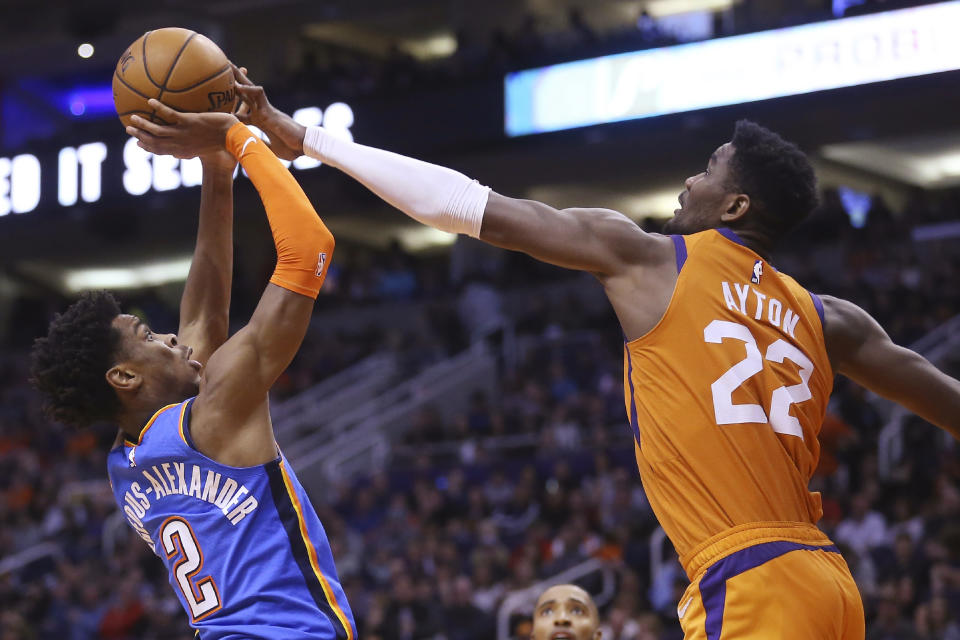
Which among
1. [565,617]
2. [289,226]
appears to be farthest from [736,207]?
[565,617]

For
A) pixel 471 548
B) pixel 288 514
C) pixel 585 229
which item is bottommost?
pixel 471 548

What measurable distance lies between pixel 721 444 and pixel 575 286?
1597 cm

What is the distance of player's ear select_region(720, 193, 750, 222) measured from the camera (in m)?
3.35

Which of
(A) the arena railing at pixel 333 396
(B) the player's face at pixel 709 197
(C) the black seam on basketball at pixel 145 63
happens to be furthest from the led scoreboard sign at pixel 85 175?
(B) the player's face at pixel 709 197

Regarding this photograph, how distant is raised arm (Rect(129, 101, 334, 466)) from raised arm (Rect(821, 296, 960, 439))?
150cm

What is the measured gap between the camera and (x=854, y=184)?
21.0 m

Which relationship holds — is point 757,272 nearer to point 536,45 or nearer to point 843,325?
point 843,325

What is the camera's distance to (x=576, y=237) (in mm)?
3160

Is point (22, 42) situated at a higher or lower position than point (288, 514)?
higher

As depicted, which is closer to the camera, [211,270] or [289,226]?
[289,226]

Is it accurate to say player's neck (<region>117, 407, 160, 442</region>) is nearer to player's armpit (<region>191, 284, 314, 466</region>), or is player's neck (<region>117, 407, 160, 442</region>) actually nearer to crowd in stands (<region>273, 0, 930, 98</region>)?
player's armpit (<region>191, 284, 314, 466</region>)

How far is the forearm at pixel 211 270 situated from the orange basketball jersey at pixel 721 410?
1566 mm

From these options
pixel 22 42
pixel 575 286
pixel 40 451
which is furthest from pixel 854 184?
pixel 22 42

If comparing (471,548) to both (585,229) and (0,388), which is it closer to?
(585,229)
